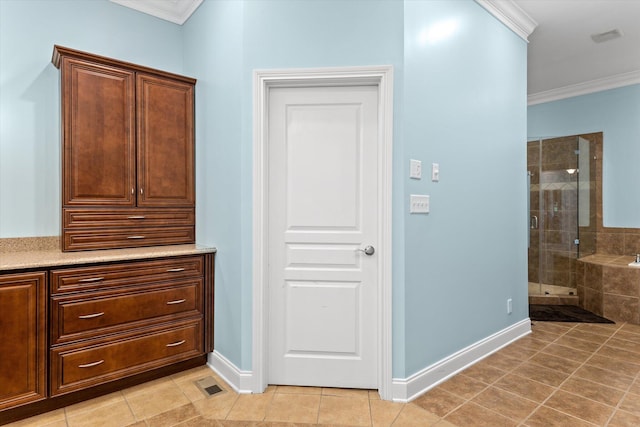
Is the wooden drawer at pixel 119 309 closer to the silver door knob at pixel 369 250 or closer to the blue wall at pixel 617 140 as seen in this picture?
the silver door knob at pixel 369 250

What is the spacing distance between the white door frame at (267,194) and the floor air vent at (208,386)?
275mm

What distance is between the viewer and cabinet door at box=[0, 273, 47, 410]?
1871 mm

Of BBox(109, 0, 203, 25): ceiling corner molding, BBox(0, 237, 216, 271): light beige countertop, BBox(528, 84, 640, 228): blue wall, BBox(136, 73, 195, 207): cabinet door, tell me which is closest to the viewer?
BBox(0, 237, 216, 271): light beige countertop

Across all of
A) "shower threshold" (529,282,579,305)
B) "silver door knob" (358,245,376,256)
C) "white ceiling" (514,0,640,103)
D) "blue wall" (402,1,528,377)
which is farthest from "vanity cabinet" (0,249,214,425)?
"shower threshold" (529,282,579,305)

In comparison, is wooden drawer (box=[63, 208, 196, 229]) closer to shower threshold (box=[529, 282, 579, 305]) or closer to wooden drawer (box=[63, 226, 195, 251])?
wooden drawer (box=[63, 226, 195, 251])

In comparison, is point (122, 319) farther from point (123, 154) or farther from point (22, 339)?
point (123, 154)

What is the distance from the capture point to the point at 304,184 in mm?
A: 2322

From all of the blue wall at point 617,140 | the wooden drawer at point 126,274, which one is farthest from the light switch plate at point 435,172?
the blue wall at point 617,140

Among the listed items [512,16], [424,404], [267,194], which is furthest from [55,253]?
[512,16]

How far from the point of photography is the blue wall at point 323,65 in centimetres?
220

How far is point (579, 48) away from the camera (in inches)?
146

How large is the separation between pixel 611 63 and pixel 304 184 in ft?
14.0

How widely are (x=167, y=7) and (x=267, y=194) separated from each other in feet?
6.56

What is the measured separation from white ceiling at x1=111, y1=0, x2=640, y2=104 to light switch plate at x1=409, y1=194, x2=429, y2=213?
5.78 feet
